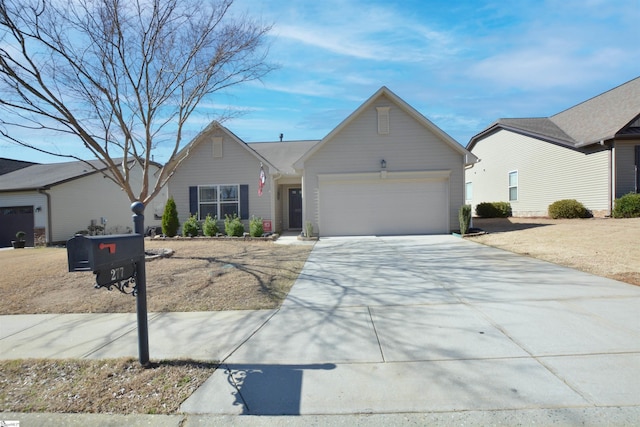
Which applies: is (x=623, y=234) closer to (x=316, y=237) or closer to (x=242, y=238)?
(x=316, y=237)

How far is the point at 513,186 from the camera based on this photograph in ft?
68.0

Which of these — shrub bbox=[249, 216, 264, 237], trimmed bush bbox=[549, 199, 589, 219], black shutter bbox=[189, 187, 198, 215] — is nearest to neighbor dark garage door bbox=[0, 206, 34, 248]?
black shutter bbox=[189, 187, 198, 215]

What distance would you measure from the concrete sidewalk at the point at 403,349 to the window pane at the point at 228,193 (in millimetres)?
10680

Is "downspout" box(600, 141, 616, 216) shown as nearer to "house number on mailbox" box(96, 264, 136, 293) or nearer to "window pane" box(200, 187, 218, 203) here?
"window pane" box(200, 187, 218, 203)

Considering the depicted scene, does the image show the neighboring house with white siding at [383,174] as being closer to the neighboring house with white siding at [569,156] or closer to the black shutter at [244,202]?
the black shutter at [244,202]

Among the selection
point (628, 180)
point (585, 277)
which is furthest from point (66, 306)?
point (628, 180)

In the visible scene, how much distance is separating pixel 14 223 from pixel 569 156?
89.2 feet

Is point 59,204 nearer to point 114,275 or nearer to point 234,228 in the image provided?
point 234,228

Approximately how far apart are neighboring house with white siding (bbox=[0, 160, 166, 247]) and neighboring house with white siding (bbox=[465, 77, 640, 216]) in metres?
20.5

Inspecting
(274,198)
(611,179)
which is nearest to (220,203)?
(274,198)

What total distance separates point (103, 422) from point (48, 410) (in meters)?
0.62

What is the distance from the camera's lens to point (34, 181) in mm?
18344

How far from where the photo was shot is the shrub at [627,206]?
42.8ft

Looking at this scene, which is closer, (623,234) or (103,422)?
(103,422)
